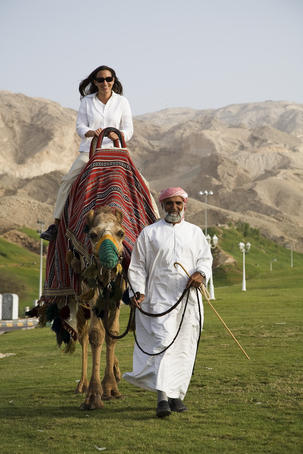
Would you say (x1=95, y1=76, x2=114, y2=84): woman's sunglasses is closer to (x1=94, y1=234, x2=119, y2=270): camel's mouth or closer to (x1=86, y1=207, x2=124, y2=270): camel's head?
(x1=86, y1=207, x2=124, y2=270): camel's head

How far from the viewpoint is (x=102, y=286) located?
754 centimetres

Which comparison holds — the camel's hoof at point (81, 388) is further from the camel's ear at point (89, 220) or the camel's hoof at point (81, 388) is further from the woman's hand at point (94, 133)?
the woman's hand at point (94, 133)

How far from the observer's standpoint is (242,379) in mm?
8828

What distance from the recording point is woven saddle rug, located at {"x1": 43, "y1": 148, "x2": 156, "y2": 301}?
816cm

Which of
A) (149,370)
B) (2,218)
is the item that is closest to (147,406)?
(149,370)

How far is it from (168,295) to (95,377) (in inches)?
48.9

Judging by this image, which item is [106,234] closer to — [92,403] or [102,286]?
[102,286]

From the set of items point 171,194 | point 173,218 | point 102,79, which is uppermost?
point 102,79

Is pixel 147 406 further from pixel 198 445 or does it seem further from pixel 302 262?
pixel 302 262

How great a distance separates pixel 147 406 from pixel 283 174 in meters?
135

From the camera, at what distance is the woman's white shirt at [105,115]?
9547mm

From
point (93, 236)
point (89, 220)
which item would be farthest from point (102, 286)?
point (89, 220)

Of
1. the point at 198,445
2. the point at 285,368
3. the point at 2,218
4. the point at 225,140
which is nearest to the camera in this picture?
the point at 198,445

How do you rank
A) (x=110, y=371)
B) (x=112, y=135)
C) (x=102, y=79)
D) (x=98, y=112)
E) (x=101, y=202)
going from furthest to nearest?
(x=98, y=112), (x=102, y=79), (x=112, y=135), (x=101, y=202), (x=110, y=371)
